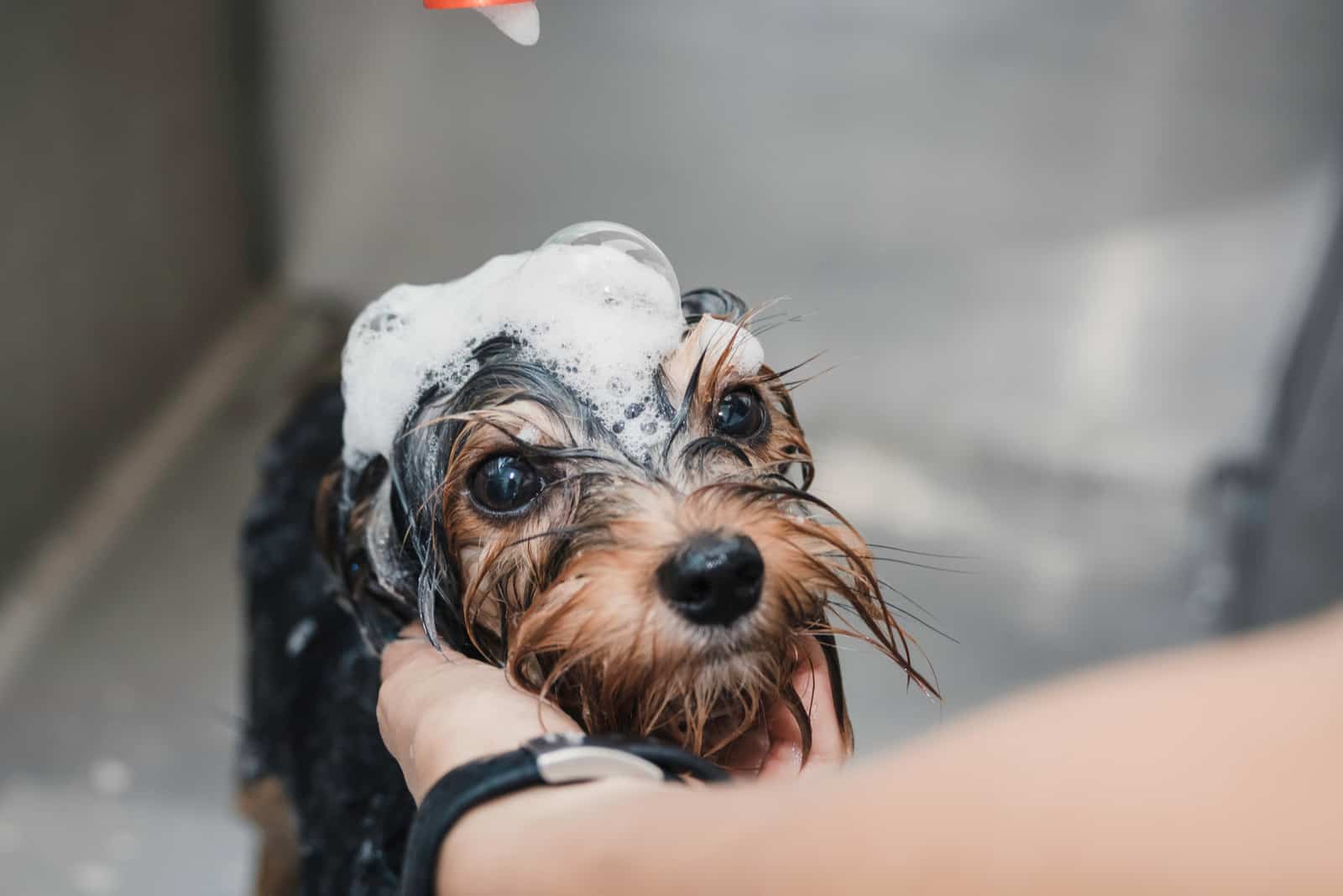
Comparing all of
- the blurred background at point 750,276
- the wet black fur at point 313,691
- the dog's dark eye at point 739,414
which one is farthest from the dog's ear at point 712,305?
the blurred background at point 750,276

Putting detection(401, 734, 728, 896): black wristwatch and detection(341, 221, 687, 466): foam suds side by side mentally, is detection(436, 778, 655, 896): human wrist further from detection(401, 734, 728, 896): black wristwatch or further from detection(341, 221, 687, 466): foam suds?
detection(341, 221, 687, 466): foam suds

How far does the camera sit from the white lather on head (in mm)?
1441

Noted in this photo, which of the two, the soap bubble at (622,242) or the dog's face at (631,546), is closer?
the dog's face at (631,546)

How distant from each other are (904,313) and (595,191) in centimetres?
90

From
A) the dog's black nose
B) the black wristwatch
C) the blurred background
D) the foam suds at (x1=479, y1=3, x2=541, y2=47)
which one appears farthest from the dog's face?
the blurred background

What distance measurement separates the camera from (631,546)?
4.01 feet

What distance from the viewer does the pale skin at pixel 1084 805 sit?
558 mm

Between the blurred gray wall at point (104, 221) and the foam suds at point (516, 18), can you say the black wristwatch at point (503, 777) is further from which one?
the blurred gray wall at point (104, 221)

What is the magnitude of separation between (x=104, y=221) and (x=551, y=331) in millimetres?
1674

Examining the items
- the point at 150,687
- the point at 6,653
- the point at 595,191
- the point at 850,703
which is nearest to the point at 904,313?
the point at 595,191

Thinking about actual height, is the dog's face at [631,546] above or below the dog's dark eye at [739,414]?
below

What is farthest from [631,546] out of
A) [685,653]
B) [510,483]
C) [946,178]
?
[946,178]

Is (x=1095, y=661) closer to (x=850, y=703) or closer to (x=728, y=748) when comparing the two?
(x=850, y=703)

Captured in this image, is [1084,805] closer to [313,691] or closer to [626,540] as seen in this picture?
[626,540]
